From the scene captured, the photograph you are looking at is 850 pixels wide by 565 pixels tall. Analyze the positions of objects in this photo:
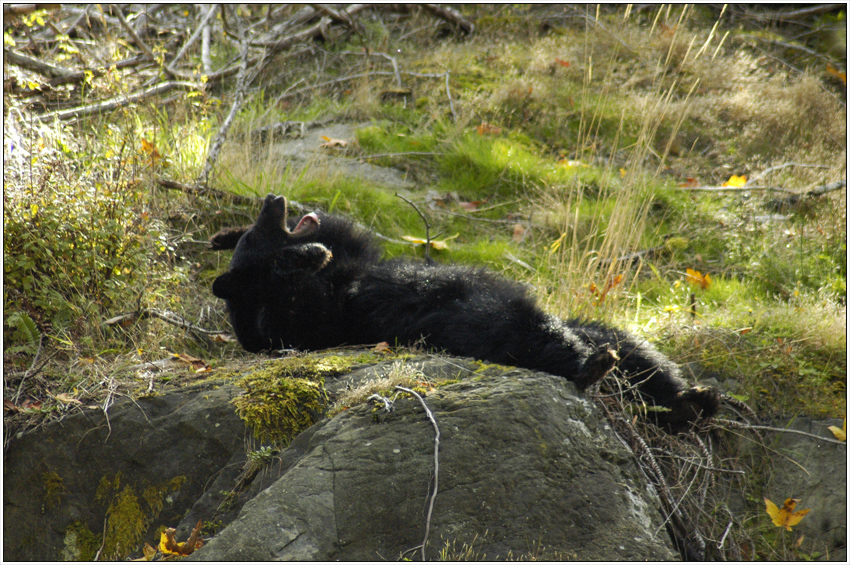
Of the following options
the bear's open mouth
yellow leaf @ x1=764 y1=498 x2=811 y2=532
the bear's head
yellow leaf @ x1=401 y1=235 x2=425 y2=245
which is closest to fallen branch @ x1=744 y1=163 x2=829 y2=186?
yellow leaf @ x1=401 y1=235 x2=425 y2=245

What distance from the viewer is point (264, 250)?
165 inches

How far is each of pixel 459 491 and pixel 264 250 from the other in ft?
8.01

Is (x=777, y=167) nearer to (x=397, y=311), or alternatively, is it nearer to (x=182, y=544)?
(x=397, y=311)

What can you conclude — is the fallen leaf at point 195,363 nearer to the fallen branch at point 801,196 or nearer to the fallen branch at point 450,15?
the fallen branch at point 801,196

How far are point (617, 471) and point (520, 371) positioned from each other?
2.23 feet

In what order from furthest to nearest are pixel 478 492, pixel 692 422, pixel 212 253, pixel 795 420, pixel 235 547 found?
pixel 212 253, pixel 795 420, pixel 692 422, pixel 478 492, pixel 235 547

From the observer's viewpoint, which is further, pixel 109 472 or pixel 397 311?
pixel 397 311

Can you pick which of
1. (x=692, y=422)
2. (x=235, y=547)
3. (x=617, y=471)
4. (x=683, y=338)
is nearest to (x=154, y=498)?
(x=235, y=547)

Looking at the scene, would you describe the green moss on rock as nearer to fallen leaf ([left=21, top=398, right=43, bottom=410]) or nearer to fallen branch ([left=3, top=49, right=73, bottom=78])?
fallen leaf ([left=21, top=398, right=43, bottom=410])

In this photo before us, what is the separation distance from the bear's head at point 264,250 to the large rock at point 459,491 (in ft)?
5.30

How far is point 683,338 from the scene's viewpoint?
14.0 feet

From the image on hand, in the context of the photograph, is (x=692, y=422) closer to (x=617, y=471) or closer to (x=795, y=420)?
(x=795, y=420)

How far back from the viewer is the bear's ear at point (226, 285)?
4.09 metres

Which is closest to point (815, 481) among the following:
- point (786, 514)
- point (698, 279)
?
point (786, 514)
